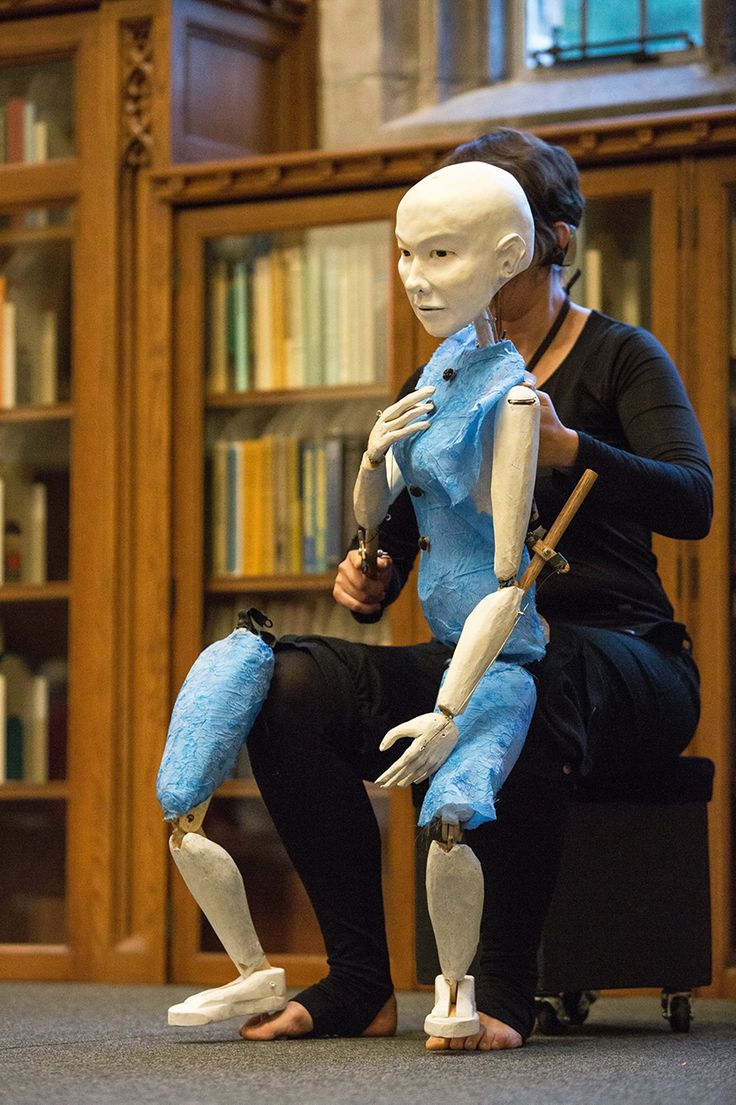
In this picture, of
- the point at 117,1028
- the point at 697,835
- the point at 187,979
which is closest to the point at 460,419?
the point at 697,835

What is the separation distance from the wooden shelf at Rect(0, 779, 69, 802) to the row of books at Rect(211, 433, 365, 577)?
57cm

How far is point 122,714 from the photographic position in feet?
12.1

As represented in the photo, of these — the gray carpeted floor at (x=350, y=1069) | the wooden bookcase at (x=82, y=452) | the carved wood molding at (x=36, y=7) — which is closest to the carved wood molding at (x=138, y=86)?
the wooden bookcase at (x=82, y=452)

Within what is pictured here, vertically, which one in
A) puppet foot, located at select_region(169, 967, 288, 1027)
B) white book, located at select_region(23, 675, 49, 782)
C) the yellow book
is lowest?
puppet foot, located at select_region(169, 967, 288, 1027)

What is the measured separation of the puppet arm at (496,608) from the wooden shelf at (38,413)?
199cm

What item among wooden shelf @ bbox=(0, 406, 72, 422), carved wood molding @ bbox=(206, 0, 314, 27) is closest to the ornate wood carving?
carved wood molding @ bbox=(206, 0, 314, 27)

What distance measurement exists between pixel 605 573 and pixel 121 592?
1.57 metres

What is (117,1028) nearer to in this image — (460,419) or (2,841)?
(460,419)

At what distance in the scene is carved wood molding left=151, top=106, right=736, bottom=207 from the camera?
131 inches

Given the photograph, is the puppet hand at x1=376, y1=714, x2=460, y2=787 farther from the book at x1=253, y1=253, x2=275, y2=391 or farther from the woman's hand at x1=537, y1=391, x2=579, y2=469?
the book at x1=253, y1=253, x2=275, y2=391

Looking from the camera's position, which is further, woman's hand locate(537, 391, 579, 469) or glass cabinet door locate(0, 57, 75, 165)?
glass cabinet door locate(0, 57, 75, 165)

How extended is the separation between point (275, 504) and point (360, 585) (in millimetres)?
1505

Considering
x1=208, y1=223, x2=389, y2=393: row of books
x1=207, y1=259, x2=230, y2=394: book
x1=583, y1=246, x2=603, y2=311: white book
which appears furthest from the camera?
x1=207, y1=259, x2=230, y2=394: book

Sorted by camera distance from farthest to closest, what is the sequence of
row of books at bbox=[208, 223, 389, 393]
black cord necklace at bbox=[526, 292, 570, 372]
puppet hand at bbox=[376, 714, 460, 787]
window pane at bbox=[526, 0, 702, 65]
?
window pane at bbox=[526, 0, 702, 65] < row of books at bbox=[208, 223, 389, 393] < black cord necklace at bbox=[526, 292, 570, 372] < puppet hand at bbox=[376, 714, 460, 787]
